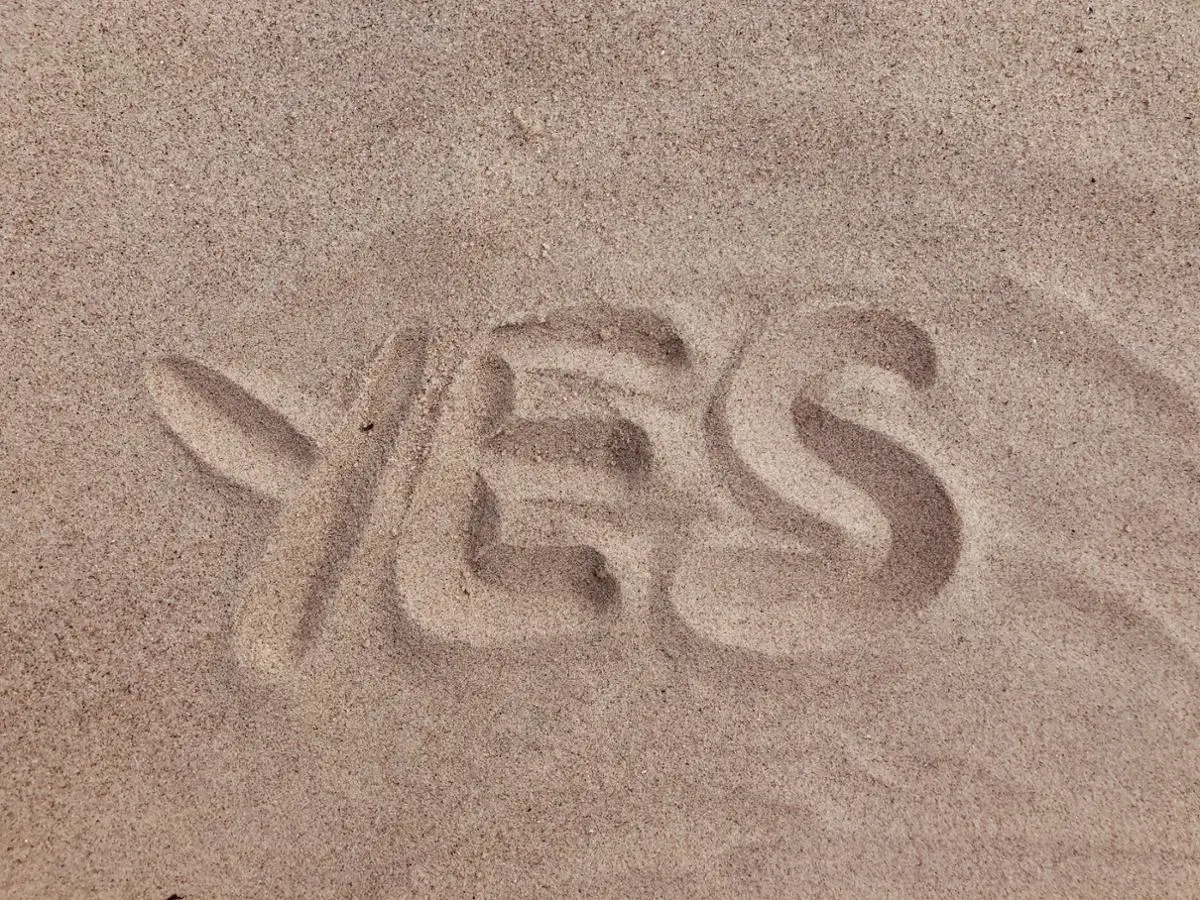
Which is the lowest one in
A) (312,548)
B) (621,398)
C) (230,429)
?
(312,548)

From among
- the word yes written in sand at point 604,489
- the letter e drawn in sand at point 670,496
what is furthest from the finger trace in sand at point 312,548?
the letter e drawn in sand at point 670,496

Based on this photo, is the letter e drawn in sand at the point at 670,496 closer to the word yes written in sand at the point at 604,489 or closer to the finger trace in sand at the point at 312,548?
the word yes written in sand at the point at 604,489

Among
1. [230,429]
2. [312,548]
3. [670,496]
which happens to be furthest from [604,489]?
[230,429]

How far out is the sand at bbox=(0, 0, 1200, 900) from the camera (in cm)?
168

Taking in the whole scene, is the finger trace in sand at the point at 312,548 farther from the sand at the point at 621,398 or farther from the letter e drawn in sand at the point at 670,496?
the letter e drawn in sand at the point at 670,496

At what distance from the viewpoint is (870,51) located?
1693mm

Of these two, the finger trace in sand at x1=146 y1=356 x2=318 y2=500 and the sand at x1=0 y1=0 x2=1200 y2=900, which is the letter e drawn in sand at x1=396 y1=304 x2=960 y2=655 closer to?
the sand at x1=0 y1=0 x2=1200 y2=900

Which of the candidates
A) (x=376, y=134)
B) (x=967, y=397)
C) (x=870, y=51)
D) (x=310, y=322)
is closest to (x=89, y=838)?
(x=310, y=322)

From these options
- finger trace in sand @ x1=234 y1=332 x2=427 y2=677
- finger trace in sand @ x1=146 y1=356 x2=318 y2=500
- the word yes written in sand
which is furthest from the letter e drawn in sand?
finger trace in sand @ x1=146 y1=356 x2=318 y2=500

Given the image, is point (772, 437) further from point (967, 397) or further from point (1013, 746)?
point (1013, 746)

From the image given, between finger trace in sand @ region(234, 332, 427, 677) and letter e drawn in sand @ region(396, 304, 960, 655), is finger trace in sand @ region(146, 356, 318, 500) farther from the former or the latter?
letter e drawn in sand @ region(396, 304, 960, 655)

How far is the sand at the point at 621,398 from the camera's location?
5.52 ft

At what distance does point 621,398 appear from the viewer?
1.70 metres

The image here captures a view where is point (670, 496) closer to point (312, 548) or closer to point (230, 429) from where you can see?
point (312, 548)
